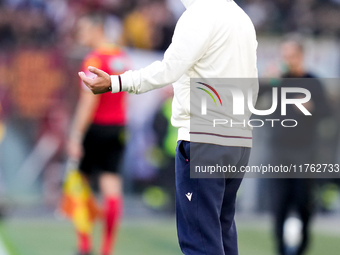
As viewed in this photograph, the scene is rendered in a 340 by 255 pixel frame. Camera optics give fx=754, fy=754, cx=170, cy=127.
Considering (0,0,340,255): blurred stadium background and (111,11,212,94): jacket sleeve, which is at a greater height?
(111,11,212,94): jacket sleeve

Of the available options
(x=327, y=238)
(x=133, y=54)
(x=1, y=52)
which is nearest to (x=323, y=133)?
(x=327, y=238)

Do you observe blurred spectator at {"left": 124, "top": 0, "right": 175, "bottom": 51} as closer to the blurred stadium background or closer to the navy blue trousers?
the blurred stadium background

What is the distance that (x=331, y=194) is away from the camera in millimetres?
10719

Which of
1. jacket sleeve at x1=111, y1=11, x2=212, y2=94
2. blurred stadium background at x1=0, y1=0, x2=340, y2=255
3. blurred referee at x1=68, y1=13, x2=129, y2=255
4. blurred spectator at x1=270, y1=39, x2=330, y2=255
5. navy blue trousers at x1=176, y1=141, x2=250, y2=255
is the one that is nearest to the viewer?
jacket sleeve at x1=111, y1=11, x2=212, y2=94

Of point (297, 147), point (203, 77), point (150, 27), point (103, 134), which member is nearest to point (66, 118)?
point (150, 27)

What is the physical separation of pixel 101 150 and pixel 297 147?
191cm

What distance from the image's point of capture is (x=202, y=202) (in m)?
4.10

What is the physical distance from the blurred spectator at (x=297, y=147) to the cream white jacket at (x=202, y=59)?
9.82 feet

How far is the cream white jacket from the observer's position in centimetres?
393

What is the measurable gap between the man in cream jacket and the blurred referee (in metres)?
2.94

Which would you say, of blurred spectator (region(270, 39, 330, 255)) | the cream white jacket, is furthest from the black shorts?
the cream white jacket

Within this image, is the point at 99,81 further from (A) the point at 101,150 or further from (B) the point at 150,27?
(B) the point at 150,27

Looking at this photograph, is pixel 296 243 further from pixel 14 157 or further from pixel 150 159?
pixel 14 157

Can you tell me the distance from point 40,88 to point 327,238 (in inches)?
169
